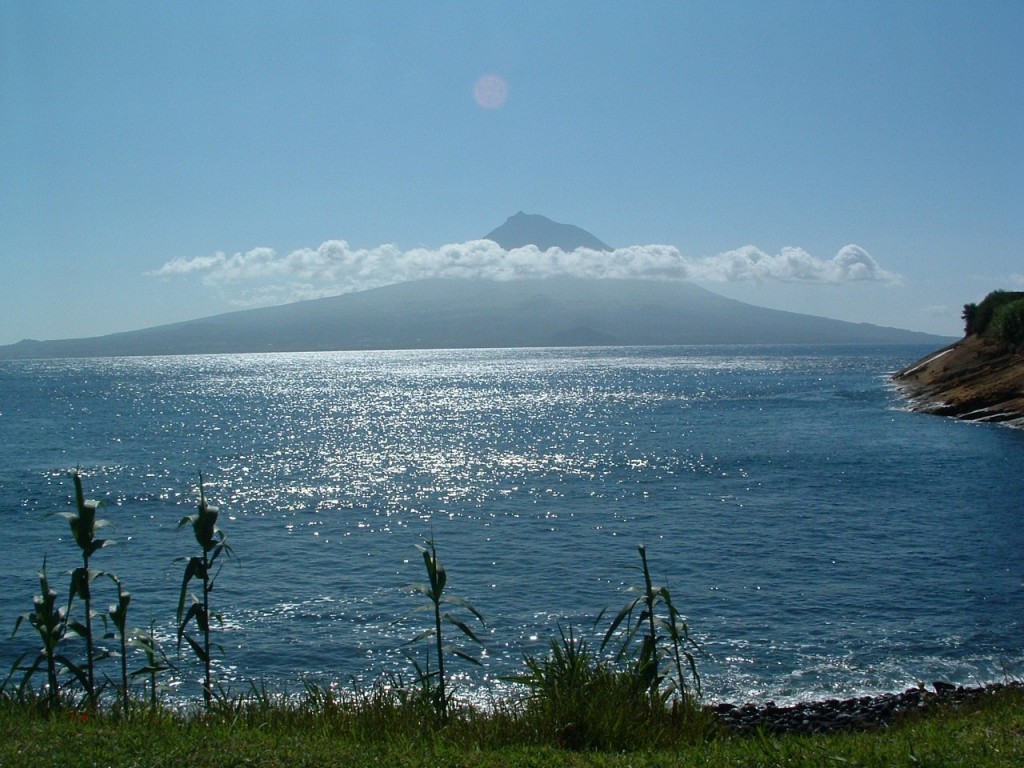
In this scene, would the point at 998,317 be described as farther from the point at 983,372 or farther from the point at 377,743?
the point at 377,743

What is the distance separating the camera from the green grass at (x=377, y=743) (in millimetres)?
7129

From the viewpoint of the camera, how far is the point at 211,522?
9172mm

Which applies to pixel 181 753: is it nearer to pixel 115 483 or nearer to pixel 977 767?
pixel 977 767

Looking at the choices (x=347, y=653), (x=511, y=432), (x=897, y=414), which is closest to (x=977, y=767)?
(x=347, y=653)

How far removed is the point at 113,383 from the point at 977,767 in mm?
182583

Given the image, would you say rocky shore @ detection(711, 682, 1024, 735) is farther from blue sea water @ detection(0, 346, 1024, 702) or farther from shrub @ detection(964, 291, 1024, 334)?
shrub @ detection(964, 291, 1024, 334)

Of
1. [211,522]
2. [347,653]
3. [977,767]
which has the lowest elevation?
[347,653]

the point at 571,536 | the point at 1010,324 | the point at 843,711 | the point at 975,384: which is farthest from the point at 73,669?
the point at 1010,324

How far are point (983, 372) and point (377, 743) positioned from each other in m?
78.1

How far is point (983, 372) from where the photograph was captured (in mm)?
74875

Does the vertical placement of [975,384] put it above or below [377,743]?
above

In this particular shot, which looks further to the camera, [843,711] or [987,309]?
[987,309]

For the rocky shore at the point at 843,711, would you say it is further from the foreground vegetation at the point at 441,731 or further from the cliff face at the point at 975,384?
the cliff face at the point at 975,384

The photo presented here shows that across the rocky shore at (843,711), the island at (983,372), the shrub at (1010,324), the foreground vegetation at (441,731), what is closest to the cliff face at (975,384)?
the island at (983,372)
